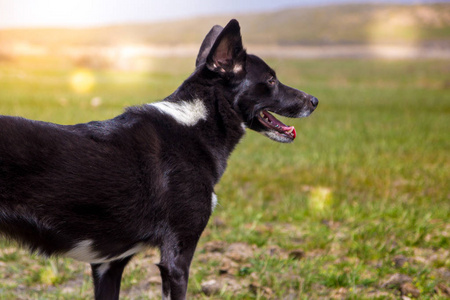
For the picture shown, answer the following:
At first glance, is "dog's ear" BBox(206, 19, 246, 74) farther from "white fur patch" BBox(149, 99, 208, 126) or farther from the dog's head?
"white fur patch" BBox(149, 99, 208, 126)

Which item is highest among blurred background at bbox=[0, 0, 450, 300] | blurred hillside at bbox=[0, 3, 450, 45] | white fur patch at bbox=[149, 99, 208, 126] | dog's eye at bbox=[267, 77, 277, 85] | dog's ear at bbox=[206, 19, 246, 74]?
dog's ear at bbox=[206, 19, 246, 74]

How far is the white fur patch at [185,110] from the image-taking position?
316 cm

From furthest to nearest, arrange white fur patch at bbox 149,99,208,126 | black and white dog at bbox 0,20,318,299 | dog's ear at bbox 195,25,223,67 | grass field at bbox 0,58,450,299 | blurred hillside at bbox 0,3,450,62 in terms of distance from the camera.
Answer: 1. blurred hillside at bbox 0,3,450,62
2. grass field at bbox 0,58,450,299
3. dog's ear at bbox 195,25,223,67
4. white fur patch at bbox 149,99,208,126
5. black and white dog at bbox 0,20,318,299

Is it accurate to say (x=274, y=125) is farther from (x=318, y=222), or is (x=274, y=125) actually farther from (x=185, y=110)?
(x=318, y=222)

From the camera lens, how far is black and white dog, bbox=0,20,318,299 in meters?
2.58

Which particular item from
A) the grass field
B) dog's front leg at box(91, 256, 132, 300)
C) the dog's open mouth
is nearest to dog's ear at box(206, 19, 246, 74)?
the dog's open mouth

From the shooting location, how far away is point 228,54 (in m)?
3.25

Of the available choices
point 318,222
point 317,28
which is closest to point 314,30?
point 317,28

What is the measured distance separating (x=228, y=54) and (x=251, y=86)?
0.29m

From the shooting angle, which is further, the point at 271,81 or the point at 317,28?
the point at 317,28

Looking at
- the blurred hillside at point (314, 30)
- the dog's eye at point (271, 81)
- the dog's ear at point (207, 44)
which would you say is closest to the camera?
the dog's eye at point (271, 81)

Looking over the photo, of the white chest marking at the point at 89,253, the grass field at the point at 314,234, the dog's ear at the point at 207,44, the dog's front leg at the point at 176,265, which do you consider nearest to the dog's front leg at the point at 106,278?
the white chest marking at the point at 89,253

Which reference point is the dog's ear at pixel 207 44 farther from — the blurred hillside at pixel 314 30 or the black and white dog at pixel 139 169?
the blurred hillside at pixel 314 30

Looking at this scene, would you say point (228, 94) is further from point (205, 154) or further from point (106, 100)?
point (106, 100)
